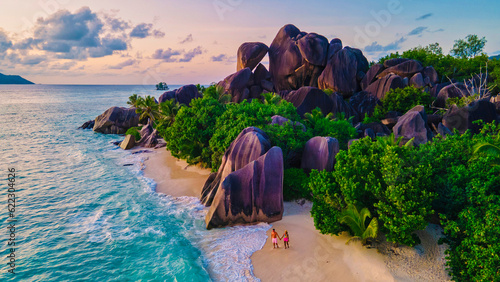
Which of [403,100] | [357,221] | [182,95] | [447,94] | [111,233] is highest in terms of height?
[182,95]

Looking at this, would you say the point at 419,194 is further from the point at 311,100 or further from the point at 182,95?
the point at 182,95

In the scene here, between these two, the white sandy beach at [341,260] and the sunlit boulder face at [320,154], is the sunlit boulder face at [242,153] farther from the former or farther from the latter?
the white sandy beach at [341,260]

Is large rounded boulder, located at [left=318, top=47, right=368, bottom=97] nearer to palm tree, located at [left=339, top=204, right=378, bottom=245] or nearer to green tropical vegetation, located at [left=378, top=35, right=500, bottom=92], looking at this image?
green tropical vegetation, located at [left=378, top=35, right=500, bottom=92]

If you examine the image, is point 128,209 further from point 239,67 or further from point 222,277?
point 239,67

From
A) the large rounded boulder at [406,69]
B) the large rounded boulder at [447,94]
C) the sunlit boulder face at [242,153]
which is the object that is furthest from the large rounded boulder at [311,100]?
the sunlit boulder face at [242,153]

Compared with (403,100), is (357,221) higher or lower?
lower

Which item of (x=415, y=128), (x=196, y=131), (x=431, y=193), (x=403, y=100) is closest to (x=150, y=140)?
(x=196, y=131)

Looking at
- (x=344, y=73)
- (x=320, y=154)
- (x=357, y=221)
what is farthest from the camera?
(x=344, y=73)
